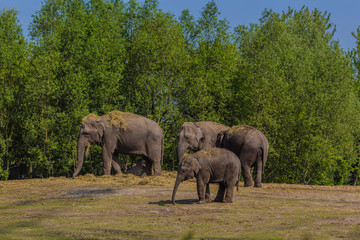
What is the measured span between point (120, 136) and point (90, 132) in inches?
60.1

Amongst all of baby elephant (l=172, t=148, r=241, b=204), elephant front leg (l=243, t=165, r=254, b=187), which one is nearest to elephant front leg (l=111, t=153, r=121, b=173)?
elephant front leg (l=243, t=165, r=254, b=187)

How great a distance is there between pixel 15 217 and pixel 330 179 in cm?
3857

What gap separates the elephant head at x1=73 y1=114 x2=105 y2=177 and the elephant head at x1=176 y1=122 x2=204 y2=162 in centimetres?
398

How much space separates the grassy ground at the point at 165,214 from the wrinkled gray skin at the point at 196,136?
5304 millimetres

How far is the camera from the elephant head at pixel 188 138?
28734 mm

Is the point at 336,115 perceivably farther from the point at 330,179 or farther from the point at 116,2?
the point at 116,2

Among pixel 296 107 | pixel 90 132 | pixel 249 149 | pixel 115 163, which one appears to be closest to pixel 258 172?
pixel 249 149

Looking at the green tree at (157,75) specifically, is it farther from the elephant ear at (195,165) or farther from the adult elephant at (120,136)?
the elephant ear at (195,165)

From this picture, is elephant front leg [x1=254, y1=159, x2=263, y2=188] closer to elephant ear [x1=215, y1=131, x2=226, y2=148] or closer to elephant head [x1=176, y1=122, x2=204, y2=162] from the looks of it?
elephant ear [x1=215, y1=131, x2=226, y2=148]

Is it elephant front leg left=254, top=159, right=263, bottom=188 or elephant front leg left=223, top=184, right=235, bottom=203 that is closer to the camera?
elephant front leg left=223, top=184, right=235, bottom=203

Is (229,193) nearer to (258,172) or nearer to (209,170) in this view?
(209,170)

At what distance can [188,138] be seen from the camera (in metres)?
28.8

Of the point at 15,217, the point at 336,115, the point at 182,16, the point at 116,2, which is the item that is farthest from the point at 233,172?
the point at 116,2

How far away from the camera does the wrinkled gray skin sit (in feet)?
94.4
